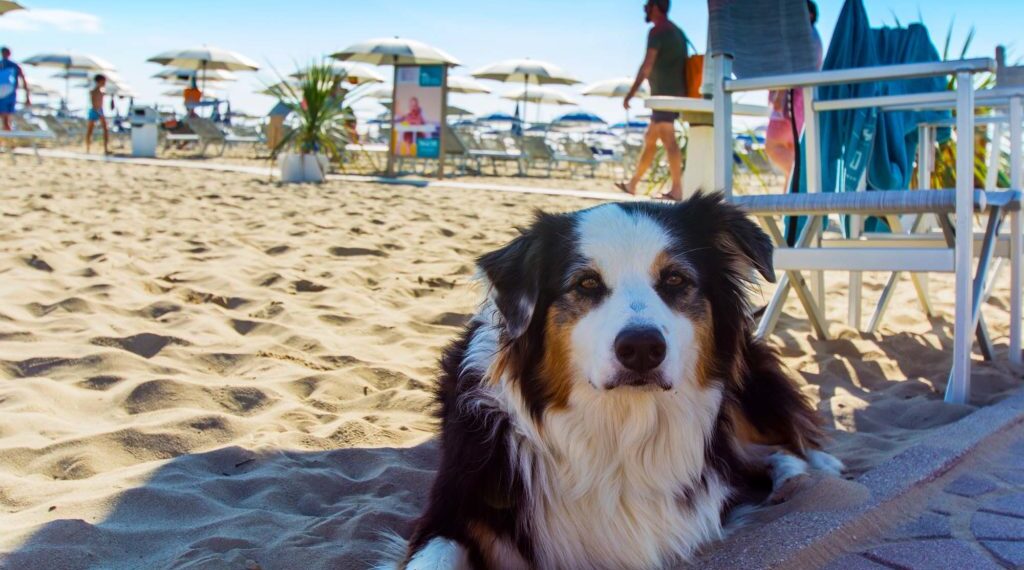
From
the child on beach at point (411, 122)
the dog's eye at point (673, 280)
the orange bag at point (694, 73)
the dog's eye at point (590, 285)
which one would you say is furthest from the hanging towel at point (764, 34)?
the child on beach at point (411, 122)

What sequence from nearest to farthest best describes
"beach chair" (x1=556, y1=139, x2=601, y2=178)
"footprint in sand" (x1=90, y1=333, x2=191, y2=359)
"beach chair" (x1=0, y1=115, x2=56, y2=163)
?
"footprint in sand" (x1=90, y1=333, x2=191, y2=359)
"beach chair" (x1=0, y1=115, x2=56, y2=163)
"beach chair" (x1=556, y1=139, x2=601, y2=178)

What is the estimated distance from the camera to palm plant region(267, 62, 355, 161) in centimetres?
1404

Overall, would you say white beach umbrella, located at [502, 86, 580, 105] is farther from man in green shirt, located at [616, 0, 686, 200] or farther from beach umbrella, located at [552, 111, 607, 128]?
man in green shirt, located at [616, 0, 686, 200]

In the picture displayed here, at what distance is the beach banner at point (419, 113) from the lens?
17.8 meters

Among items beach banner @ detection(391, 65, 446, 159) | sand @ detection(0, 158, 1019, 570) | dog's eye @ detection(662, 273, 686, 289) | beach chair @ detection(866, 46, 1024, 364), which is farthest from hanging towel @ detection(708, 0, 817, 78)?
beach banner @ detection(391, 65, 446, 159)

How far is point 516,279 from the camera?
8.04 feet

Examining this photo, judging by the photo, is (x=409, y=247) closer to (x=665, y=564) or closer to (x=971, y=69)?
(x=971, y=69)

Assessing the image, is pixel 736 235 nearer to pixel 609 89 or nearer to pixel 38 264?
pixel 38 264

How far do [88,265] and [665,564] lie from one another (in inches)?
176

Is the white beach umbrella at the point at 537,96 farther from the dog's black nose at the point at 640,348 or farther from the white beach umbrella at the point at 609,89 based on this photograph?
the dog's black nose at the point at 640,348

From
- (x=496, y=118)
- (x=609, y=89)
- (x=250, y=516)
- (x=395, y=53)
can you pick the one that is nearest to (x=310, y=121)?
(x=395, y=53)

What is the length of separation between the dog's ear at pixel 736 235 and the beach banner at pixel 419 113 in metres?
15.3

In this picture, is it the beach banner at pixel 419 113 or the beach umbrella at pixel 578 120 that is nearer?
the beach banner at pixel 419 113

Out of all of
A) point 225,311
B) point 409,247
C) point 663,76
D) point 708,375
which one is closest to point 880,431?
point 708,375
